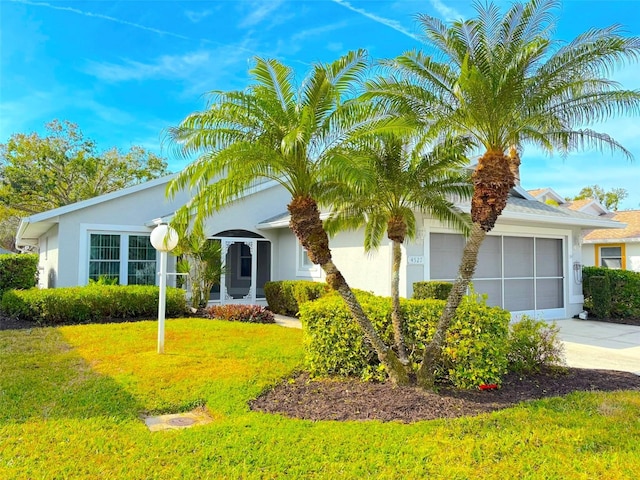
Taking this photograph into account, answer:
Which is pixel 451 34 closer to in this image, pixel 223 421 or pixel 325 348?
pixel 325 348

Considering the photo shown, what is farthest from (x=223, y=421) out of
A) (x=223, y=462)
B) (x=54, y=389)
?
(x=54, y=389)

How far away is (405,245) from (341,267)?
2.64 metres

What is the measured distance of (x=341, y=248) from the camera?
44.5 ft

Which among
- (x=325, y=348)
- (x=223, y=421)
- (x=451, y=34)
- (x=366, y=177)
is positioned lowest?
(x=223, y=421)

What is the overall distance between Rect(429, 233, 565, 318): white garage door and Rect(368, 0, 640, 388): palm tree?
5.94 m

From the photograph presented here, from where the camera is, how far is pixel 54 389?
591 centimetres

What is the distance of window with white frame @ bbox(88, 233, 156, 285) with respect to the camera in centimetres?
1468

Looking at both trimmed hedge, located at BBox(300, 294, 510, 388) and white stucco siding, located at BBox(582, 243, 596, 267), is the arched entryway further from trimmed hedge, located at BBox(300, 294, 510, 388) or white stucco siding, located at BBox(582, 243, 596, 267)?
white stucco siding, located at BBox(582, 243, 596, 267)

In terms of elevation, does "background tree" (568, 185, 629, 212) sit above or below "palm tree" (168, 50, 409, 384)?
above

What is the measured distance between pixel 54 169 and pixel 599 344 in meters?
32.9

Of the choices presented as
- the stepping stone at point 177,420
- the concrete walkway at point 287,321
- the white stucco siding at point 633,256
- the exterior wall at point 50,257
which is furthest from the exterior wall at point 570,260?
the exterior wall at point 50,257

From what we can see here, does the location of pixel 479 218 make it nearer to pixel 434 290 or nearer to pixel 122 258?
pixel 434 290

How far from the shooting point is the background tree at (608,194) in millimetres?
55938

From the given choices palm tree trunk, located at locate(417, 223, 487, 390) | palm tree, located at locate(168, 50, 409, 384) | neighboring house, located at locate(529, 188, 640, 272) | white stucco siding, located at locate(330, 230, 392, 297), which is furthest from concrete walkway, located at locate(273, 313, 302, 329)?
neighboring house, located at locate(529, 188, 640, 272)
